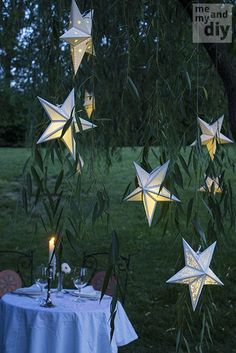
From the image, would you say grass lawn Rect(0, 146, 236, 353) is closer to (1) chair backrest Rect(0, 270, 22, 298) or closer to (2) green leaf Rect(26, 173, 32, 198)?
(2) green leaf Rect(26, 173, 32, 198)

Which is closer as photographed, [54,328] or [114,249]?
[114,249]

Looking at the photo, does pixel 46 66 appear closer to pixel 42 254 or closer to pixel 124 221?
pixel 42 254

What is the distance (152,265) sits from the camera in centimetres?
700

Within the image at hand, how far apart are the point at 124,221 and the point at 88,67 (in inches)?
239

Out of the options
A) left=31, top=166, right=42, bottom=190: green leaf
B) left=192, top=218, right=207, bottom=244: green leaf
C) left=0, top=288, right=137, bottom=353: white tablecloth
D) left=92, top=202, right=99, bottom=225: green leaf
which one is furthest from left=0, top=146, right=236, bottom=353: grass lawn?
left=0, top=288, right=137, bottom=353: white tablecloth

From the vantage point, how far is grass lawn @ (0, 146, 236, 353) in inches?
150

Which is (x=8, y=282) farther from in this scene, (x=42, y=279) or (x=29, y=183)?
(x=29, y=183)

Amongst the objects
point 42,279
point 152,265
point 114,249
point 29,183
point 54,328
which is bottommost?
point 152,265

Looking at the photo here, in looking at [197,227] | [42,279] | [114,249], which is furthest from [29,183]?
[42,279]

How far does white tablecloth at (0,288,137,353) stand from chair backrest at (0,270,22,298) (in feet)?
1.81

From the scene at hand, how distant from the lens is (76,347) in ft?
11.2

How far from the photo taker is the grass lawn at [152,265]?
380 centimetres

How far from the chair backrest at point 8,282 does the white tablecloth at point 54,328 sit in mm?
552

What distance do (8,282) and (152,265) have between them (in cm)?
310
